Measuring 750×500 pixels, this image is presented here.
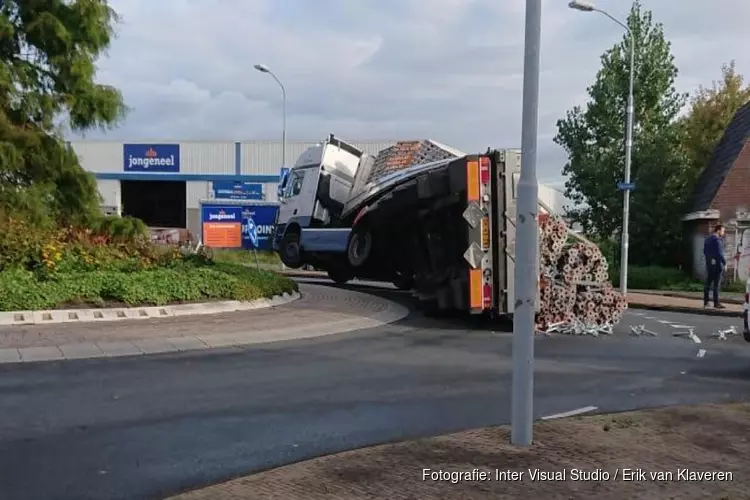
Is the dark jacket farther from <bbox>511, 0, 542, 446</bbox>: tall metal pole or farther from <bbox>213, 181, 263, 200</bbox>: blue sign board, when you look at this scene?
<bbox>213, 181, 263, 200</bbox>: blue sign board

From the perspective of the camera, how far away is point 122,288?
14.1m

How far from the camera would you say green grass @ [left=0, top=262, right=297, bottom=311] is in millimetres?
13344

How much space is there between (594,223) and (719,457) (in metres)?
26.4

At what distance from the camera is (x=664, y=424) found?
698cm

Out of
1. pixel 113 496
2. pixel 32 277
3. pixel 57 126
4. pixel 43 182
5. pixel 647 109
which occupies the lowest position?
pixel 113 496

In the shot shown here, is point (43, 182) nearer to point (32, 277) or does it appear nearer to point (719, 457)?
point (32, 277)

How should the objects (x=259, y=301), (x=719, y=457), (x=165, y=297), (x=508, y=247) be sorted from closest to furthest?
(x=719, y=457)
(x=508, y=247)
(x=165, y=297)
(x=259, y=301)

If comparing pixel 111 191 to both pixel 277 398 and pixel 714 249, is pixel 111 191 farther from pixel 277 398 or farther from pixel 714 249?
pixel 277 398

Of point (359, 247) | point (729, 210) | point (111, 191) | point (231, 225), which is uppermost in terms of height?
point (111, 191)

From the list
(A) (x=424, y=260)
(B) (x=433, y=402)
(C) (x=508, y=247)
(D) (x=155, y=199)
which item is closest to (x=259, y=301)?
(A) (x=424, y=260)

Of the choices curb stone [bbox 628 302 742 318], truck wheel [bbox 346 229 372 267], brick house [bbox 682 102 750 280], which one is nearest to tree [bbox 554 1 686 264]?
brick house [bbox 682 102 750 280]

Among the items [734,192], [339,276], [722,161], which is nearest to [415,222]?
[339,276]

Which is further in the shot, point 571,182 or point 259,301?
point 571,182

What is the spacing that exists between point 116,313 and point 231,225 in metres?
25.4
